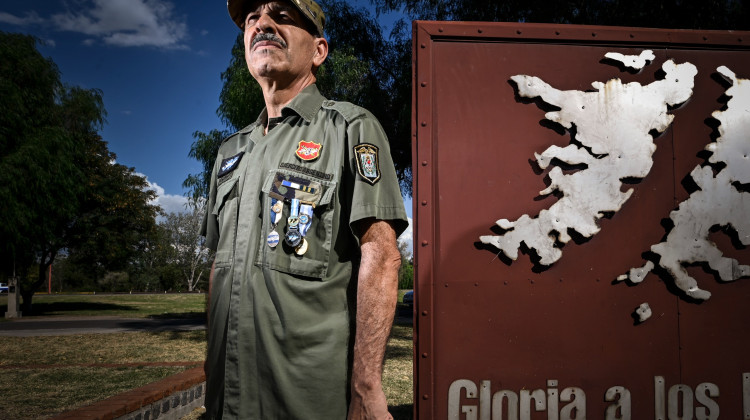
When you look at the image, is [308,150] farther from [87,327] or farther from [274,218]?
[87,327]

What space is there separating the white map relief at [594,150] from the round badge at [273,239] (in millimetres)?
1080

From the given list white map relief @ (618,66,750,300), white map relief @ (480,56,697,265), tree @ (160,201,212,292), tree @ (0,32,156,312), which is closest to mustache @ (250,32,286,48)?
white map relief @ (480,56,697,265)

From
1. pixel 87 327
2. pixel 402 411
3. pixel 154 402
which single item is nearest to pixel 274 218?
pixel 154 402

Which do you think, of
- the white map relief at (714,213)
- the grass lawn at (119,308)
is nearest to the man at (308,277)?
the white map relief at (714,213)

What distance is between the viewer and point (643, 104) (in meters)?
2.50

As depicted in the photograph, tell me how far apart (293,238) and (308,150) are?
0.30 meters

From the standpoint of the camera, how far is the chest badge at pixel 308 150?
1688 millimetres

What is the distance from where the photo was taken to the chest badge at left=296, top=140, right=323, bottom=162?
1.69 meters

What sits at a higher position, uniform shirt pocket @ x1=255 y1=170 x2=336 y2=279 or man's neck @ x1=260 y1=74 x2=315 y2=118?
man's neck @ x1=260 y1=74 x2=315 y2=118

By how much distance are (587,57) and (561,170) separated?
1.88 ft

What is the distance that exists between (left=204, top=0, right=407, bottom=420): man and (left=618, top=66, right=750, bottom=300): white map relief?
4.58ft

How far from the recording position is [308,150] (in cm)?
171

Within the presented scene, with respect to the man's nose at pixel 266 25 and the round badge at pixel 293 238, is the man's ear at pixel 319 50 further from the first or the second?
the round badge at pixel 293 238

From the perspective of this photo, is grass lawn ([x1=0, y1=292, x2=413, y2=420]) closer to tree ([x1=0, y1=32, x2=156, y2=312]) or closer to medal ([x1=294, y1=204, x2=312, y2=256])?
medal ([x1=294, y1=204, x2=312, y2=256])
